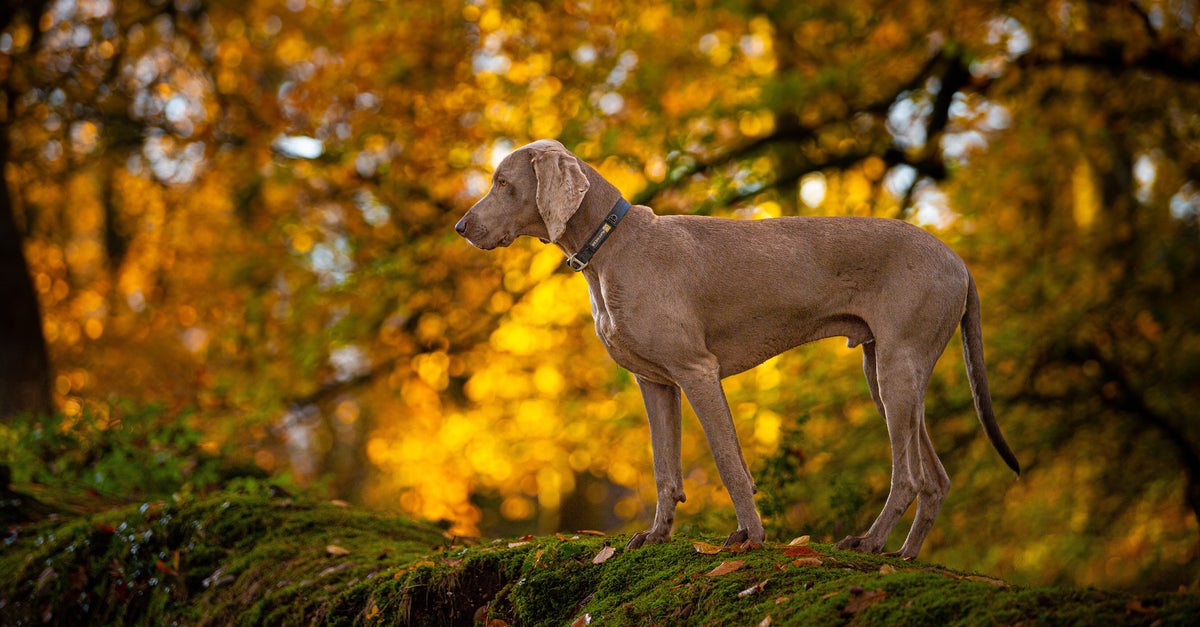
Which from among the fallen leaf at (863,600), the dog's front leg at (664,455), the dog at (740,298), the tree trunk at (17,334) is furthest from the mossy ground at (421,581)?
the tree trunk at (17,334)

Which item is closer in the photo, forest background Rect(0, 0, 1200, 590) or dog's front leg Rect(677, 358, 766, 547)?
dog's front leg Rect(677, 358, 766, 547)

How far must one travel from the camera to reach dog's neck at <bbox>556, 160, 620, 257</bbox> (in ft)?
16.6

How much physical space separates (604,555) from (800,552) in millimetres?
948

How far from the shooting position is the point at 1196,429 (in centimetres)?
1131

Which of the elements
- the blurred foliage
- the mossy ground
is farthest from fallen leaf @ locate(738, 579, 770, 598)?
the blurred foliage

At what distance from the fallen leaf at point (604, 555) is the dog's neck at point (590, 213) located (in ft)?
4.59

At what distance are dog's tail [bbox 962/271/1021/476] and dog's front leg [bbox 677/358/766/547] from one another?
3.89 feet

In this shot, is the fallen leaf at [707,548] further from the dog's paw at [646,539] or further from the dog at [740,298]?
the dog's paw at [646,539]

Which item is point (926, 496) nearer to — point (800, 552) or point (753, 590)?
point (800, 552)

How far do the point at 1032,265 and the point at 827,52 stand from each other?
3.67 m

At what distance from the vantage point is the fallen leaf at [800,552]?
456 cm

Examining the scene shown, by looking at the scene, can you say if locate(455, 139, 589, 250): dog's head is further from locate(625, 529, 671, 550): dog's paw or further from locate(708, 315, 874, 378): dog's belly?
locate(625, 529, 671, 550): dog's paw

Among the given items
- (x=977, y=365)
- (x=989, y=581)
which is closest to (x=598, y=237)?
(x=977, y=365)

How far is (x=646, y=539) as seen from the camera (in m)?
5.08
